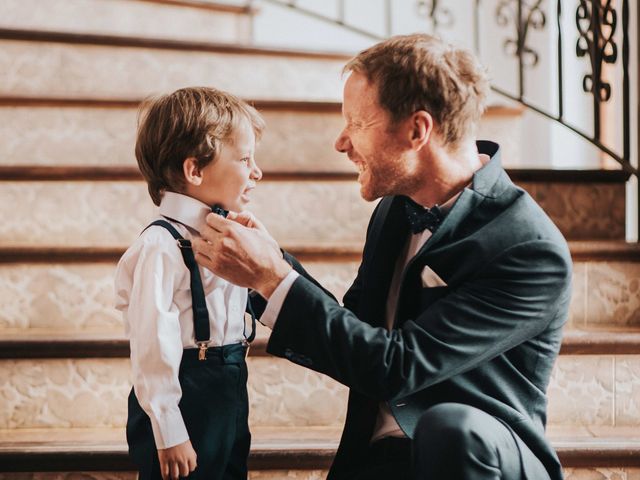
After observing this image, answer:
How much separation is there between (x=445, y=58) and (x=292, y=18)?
309 cm

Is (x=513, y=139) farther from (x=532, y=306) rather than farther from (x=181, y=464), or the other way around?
(x=181, y=464)

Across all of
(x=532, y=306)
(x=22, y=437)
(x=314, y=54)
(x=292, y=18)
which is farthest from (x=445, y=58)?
(x=292, y=18)

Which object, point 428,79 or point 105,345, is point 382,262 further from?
point 105,345

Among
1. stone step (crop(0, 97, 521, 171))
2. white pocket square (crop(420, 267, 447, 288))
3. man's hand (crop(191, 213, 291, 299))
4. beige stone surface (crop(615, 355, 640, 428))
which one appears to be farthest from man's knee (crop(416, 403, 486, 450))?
stone step (crop(0, 97, 521, 171))

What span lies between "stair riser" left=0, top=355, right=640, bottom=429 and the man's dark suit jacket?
0.52 metres

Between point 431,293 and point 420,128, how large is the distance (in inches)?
10.8

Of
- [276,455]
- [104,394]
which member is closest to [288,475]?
[276,455]

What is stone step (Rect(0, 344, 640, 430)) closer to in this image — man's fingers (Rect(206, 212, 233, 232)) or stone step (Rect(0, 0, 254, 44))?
man's fingers (Rect(206, 212, 233, 232))

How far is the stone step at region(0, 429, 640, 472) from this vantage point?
1.56 meters

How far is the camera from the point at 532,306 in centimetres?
119

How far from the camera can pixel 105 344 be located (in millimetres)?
1716

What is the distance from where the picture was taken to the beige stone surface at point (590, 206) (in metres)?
2.19

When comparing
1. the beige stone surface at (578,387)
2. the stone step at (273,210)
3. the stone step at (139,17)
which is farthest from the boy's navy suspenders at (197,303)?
the stone step at (139,17)

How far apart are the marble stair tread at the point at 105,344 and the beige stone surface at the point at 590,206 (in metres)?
0.46
